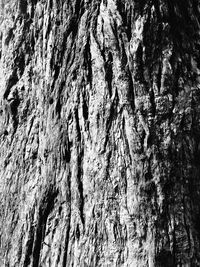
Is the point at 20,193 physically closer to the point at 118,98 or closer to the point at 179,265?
the point at 118,98

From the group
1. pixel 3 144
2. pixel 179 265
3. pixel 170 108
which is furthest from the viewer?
pixel 3 144

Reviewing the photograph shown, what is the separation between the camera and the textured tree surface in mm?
2941

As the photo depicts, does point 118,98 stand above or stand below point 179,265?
above

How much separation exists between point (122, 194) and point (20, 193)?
2.15 ft

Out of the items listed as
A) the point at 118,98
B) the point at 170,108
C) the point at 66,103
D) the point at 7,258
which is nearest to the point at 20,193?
the point at 7,258

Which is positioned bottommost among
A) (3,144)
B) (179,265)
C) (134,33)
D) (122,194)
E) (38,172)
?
(179,265)

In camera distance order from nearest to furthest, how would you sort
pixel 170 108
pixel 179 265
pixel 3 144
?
1. pixel 179 265
2. pixel 170 108
3. pixel 3 144

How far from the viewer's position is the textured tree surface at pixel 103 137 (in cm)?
294

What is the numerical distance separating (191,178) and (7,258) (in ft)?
3.69

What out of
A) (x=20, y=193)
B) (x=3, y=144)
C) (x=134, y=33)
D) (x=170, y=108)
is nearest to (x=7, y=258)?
(x=20, y=193)

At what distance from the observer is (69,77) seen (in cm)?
328

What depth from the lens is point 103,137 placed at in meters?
3.07

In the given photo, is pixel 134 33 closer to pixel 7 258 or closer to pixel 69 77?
pixel 69 77

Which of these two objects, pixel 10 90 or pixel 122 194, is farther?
pixel 10 90
